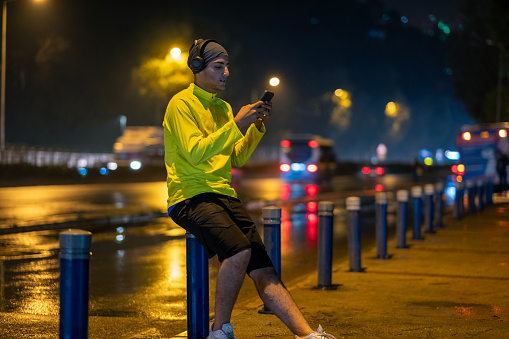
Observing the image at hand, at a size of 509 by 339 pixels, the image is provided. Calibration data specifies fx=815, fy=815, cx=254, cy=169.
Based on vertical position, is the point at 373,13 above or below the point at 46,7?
above

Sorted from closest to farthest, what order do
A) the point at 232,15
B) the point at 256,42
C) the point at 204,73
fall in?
the point at 204,73 < the point at 232,15 < the point at 256,42

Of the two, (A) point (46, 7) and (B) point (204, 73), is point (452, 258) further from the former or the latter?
(A) point (46, 7)

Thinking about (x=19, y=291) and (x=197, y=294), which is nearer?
(x=197, y=294)

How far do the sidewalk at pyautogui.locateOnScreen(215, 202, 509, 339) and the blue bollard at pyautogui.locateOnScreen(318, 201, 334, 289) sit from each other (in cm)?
17

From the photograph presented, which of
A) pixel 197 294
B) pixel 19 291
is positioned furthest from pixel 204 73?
pixel 19 291

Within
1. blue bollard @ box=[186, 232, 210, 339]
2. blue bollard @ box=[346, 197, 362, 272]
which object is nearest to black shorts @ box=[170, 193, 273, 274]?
blue bollard @ box=[186, 232, 210, 339]

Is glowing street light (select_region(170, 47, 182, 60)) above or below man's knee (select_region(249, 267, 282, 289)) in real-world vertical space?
above

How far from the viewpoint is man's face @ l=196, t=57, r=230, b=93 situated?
4.95m

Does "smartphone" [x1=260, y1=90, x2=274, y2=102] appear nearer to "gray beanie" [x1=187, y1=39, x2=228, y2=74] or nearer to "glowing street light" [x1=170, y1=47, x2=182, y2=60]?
"gray beanie" [x1=187, y1=39, x2=228, y2=74]

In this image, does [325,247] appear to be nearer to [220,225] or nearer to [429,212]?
[220,225]

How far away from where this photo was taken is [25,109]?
189 ft

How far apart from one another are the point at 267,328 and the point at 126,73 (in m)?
57.6

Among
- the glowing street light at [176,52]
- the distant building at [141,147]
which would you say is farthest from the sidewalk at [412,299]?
the distant building at [141,147]

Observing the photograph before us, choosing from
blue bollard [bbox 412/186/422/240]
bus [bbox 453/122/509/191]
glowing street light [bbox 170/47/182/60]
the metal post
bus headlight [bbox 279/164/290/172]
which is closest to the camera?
the metal post
